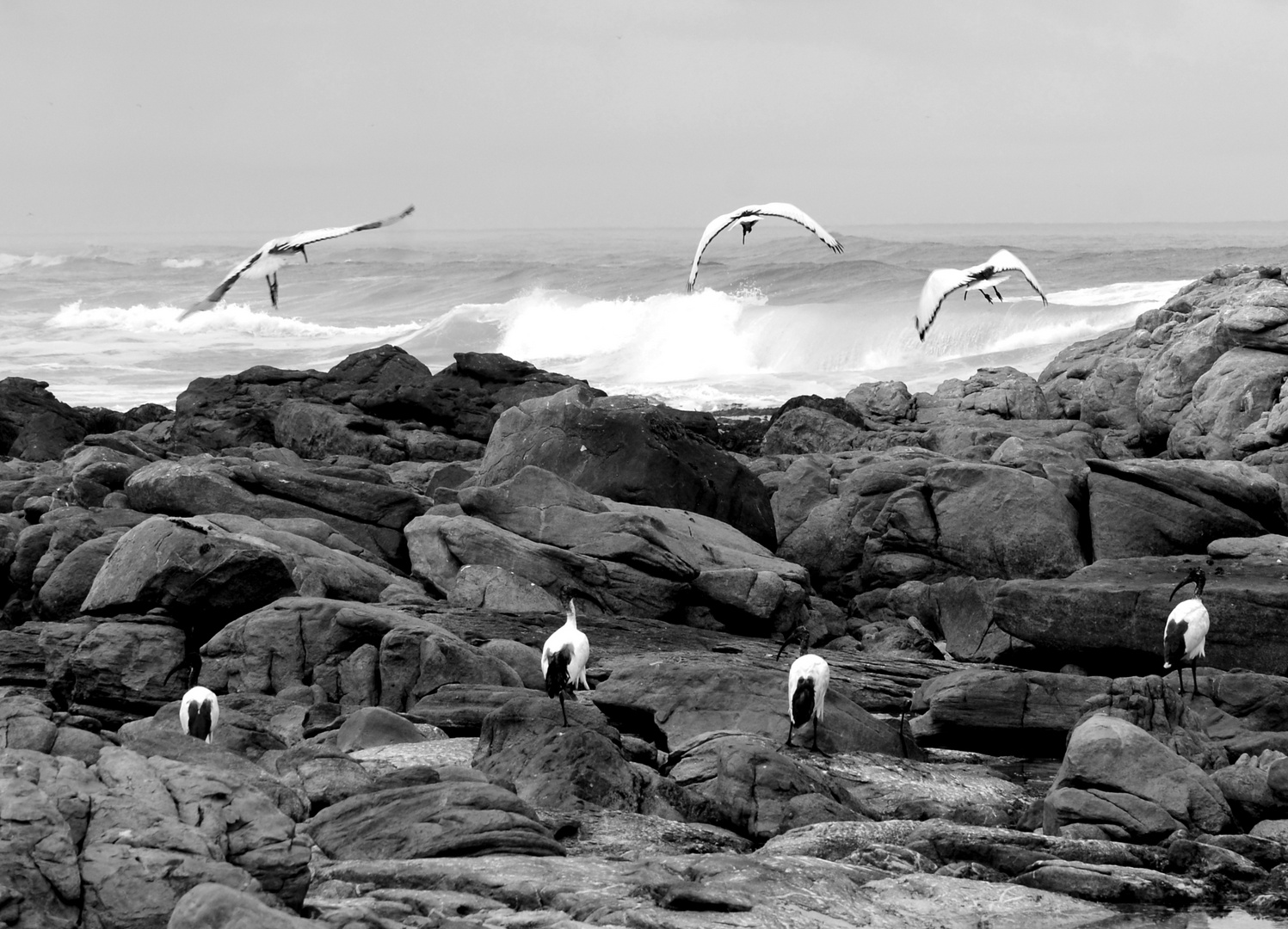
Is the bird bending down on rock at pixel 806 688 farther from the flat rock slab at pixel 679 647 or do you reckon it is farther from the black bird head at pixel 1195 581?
the black bird head at pixel 1195 581

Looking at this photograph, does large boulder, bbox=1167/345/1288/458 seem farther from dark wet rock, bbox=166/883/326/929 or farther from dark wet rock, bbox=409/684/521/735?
dark wet rock, bbox=166/883/326/929

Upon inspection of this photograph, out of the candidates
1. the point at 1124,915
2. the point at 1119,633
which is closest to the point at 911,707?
the point at 1119,633

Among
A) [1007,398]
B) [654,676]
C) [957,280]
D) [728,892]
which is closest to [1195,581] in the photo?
[957,280]

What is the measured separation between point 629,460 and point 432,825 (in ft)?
35.3

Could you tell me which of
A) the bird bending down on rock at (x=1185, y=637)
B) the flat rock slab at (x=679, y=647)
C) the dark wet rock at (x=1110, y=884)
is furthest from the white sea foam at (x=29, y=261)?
the dark wet rock at (x=1110, y=884)

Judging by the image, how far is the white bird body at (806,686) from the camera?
11133 millimetres

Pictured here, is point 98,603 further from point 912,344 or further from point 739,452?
point 912,344

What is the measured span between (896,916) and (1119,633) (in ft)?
23.2

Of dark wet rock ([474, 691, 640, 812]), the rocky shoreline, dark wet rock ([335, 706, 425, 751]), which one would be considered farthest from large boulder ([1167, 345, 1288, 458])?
dark wet rock ([335, 706, 425, 751])

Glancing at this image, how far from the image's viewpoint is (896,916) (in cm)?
778

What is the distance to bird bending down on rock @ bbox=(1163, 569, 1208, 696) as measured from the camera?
12.4 meters

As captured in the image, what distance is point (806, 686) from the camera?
11.1 metres

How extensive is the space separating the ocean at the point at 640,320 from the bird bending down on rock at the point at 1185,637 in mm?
22807

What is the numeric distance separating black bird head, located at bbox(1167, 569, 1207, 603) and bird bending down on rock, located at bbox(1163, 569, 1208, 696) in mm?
1013
